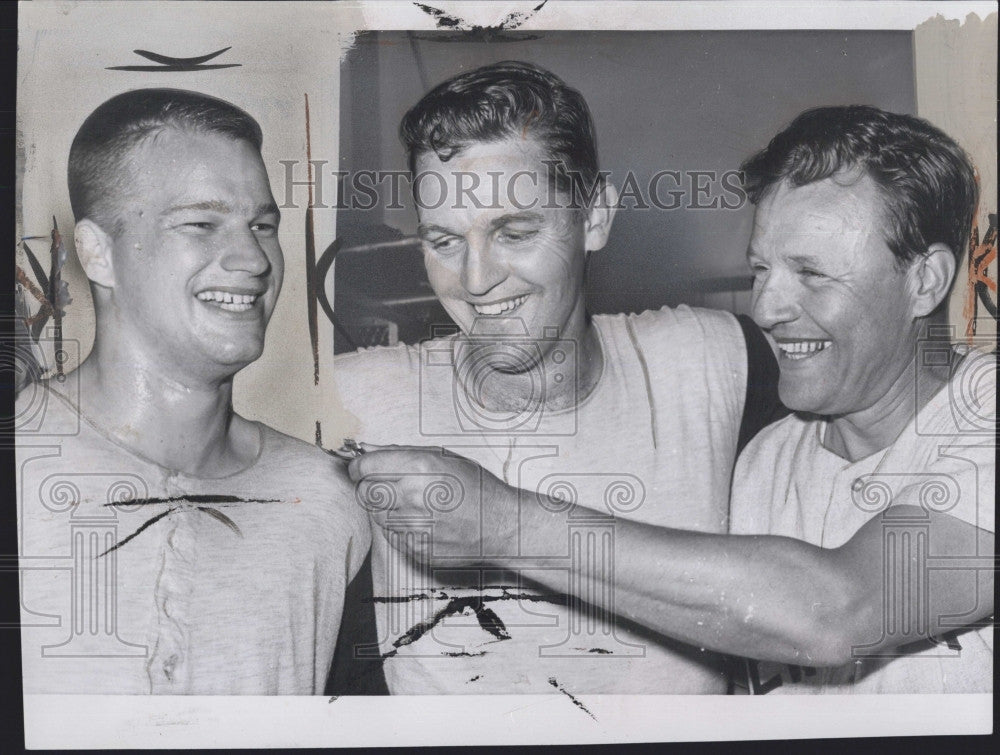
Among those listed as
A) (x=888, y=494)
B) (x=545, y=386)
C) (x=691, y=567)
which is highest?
(x=545, y=386)

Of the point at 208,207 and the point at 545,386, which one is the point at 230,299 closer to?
the point at 208,207

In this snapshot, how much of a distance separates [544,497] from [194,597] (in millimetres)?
894

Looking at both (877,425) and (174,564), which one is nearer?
(174,564)

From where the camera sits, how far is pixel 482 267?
235 centimetres

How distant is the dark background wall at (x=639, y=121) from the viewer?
93.6 inches

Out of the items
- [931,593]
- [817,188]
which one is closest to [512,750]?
[931,593]

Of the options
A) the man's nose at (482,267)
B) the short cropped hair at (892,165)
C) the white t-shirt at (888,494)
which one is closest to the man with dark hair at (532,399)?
the man's nose at (482,267)

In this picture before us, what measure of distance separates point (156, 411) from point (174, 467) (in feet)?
0.47

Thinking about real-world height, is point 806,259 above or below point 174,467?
above

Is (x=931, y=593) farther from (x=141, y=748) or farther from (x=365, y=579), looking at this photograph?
(x=141, y=748)

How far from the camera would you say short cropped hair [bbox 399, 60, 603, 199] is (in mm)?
2354

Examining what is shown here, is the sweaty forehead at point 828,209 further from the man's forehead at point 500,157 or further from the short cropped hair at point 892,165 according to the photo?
the man's forehead at point 500,157

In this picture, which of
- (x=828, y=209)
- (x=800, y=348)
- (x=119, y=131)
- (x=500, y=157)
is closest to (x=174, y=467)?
(x=119, y=131)

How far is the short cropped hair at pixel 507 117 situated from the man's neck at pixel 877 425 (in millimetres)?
893
